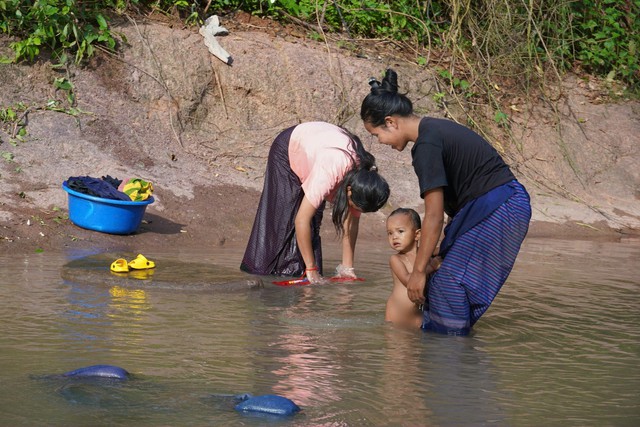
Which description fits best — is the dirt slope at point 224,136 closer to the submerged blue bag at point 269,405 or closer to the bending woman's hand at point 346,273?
the bending woman's hand at point 346,273

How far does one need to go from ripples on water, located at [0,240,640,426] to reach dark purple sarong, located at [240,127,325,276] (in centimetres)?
47

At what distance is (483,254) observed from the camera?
4777 mm

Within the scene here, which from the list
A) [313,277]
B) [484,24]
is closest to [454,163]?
[313,277]

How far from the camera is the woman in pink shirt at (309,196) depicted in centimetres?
601

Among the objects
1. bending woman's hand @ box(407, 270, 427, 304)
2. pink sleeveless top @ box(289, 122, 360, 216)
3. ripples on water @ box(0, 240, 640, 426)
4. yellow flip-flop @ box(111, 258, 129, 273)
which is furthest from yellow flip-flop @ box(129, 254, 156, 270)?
bending woman's hand @ box(407, 270, 427, 304)

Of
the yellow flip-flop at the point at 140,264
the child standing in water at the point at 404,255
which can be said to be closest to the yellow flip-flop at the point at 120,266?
the yellow flip-flop at the point at 140,264

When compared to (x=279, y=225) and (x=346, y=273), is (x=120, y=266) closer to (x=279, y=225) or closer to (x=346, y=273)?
(x=279, y=225)

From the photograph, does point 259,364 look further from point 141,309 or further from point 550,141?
point 550,141

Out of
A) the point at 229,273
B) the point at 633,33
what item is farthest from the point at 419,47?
the point at 229,273

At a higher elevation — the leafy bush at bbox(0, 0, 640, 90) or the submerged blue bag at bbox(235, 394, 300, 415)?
the leafy bush at bbox(0, 0, 640, 90)

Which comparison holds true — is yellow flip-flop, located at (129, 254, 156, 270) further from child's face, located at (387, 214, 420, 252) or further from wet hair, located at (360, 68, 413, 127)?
wet hair, located at (360, 68, 413, 127)

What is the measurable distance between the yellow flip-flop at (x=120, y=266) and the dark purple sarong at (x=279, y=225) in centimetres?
97

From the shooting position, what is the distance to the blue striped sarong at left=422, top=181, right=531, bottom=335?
15.6ft

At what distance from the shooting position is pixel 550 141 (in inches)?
457
